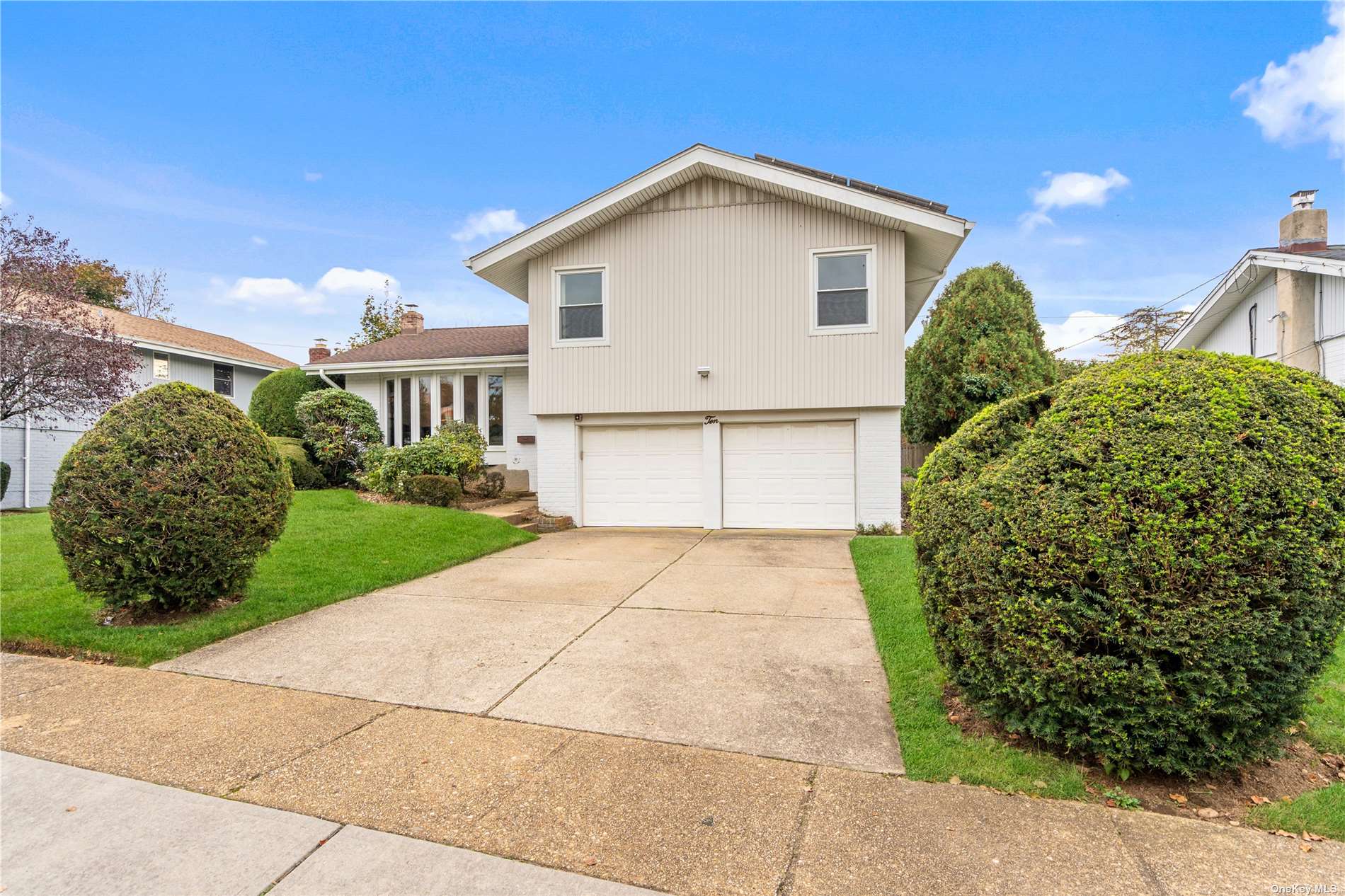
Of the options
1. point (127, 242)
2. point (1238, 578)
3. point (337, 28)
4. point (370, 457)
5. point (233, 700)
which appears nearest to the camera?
point (1238, 578)

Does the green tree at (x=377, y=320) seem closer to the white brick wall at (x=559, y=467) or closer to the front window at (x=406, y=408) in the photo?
the front window at (x=406, y=408)

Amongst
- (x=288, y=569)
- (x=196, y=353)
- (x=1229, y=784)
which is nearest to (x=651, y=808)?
(x=1229, y=784)

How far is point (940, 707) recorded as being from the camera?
3379 millimetres

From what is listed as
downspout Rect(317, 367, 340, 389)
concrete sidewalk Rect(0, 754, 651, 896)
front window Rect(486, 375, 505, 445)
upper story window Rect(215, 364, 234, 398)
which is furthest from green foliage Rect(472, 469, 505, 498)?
upper story window Rect(215, 364, 234, 398)

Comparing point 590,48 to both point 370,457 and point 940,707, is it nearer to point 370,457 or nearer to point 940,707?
point 370,457

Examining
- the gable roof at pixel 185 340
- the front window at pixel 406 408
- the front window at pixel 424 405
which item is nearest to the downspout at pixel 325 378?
the front window at pixel 406 408

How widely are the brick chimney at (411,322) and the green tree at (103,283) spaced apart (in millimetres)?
16285

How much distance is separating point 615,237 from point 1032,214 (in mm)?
12733

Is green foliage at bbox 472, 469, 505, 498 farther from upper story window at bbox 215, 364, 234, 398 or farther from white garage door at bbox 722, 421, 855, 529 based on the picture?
upper story window at bbox 215, 364, 234, 398

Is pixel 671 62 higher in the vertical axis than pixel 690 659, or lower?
higher

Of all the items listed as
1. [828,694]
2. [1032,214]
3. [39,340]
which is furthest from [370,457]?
[1032,214]

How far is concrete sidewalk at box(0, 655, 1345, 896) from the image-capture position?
2.09 m

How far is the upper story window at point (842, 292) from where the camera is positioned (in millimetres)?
9961

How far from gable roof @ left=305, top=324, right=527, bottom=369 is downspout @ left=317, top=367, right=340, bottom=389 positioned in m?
0.13
